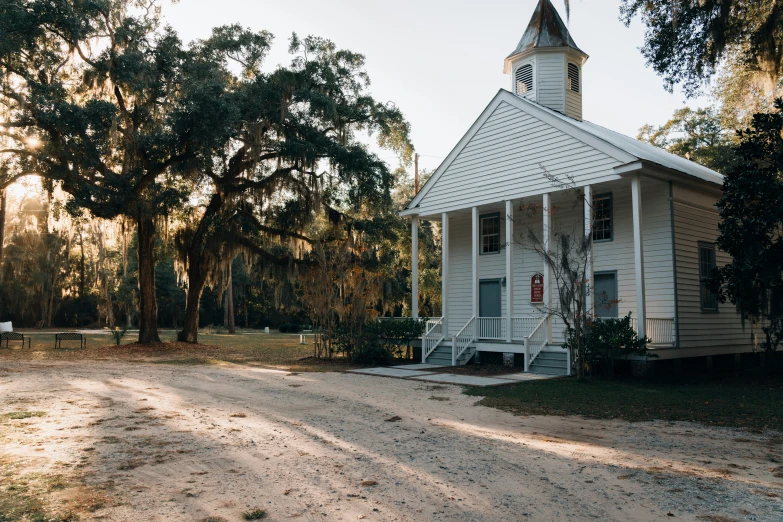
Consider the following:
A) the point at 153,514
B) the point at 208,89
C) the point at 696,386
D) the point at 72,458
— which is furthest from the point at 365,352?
the point at 153,514

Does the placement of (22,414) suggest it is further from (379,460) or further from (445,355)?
(445,355)

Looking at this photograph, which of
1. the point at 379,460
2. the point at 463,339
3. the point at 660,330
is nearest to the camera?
the point at 379,460

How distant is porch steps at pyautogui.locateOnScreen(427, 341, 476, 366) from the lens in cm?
1606

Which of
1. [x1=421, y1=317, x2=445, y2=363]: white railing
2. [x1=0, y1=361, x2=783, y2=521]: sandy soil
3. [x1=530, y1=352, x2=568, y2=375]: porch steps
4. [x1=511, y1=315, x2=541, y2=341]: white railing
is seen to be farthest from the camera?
[x1=421, y1=317, x2=445, y2=363]: white railing

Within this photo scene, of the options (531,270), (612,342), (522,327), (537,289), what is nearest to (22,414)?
(612,342)

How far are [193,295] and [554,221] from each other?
14844 millimetres

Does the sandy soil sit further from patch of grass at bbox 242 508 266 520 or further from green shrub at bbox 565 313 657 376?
green shrub at bbox 565 313 657 376

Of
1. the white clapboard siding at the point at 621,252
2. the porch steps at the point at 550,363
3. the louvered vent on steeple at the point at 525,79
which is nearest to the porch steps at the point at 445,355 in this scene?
the white clapboard siding at the point at 621,252

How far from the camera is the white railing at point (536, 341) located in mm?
13992

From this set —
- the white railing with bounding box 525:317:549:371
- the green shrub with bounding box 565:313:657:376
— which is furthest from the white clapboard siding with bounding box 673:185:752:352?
the white railing with bounding box 525:317:549:371

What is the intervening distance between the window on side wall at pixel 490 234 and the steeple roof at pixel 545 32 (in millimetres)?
5318

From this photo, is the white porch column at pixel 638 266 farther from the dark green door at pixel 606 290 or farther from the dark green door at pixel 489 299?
the dark green door at pixel 489 299

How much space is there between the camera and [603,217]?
15.3 metres

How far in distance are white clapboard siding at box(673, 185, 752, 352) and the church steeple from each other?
16.1ft
